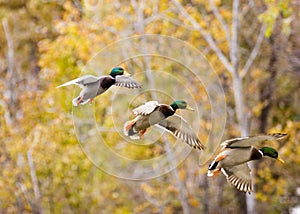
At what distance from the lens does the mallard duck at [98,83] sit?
2.02 m

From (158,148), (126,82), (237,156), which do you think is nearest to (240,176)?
(237,156)

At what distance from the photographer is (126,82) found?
205 centimetres

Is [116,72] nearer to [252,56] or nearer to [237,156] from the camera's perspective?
[237,156]

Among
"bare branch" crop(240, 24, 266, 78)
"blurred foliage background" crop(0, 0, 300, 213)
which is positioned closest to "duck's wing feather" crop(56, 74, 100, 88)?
"blurred foliage background" crop(0, 0, 300, 213)

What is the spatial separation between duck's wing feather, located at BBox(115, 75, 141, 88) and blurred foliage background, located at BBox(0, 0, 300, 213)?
6763 mm

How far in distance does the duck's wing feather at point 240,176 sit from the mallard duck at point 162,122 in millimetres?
127

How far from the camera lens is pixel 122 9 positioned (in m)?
10.2

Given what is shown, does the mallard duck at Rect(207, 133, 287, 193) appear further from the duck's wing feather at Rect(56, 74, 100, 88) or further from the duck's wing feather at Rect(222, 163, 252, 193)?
the duck's wing feather at Rect(56, 74, 100, 88)

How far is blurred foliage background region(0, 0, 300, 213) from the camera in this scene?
9.36m

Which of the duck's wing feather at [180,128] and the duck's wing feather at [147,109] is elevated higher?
the duck's wing feather at [147,109]

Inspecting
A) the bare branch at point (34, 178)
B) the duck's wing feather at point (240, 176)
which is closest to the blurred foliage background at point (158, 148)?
the bare branch at point (34, 178)

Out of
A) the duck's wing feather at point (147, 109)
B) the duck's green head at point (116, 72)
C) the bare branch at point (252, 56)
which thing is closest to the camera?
the duck's wing feather at point (147, 109)

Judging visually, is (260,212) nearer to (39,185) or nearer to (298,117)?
(298,117)

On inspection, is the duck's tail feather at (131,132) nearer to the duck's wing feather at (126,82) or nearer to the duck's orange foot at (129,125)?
the duck's orange foot at (129,125)
